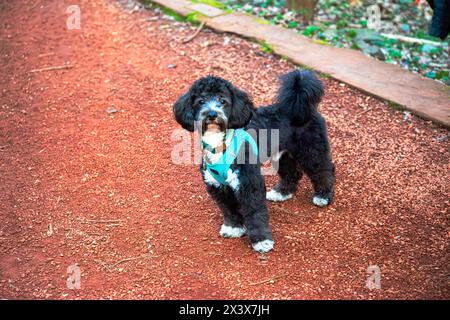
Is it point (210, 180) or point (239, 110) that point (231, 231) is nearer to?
point (210, 180)

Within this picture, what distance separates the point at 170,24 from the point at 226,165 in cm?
448

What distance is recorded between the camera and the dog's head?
3.73 meters

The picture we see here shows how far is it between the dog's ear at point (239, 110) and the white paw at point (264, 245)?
997 mm

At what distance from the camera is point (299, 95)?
4137 millimetres

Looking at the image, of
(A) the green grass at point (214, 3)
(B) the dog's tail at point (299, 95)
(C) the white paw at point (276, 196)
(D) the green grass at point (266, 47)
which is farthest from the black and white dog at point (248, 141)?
(A) the green grass at point (214, 3)

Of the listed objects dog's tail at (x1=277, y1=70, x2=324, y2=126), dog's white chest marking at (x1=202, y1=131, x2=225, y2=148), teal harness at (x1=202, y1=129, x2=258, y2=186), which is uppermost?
dog's tail at (x1=277, y1=70, x2=324, y2=126)

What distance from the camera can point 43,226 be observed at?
181 inches

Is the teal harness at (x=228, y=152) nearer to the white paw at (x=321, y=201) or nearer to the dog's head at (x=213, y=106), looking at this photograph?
the dog's head at (x=213, y=106)

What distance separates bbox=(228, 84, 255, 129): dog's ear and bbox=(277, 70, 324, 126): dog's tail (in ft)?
1.36

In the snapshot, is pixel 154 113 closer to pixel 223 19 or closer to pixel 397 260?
pixel 223 19

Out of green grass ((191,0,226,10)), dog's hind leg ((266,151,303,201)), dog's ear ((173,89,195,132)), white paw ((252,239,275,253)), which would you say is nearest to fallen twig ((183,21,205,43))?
green grass ((191,0,226,10))

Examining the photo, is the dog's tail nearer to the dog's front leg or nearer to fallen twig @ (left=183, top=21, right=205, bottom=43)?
the dog's front leg

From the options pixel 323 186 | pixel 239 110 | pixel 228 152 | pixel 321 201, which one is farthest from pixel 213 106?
pixel 321 201

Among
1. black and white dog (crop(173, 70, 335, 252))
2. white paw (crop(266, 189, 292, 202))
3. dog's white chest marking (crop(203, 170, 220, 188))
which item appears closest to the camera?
black and white dog (crop(173, 70, 335, 252))
